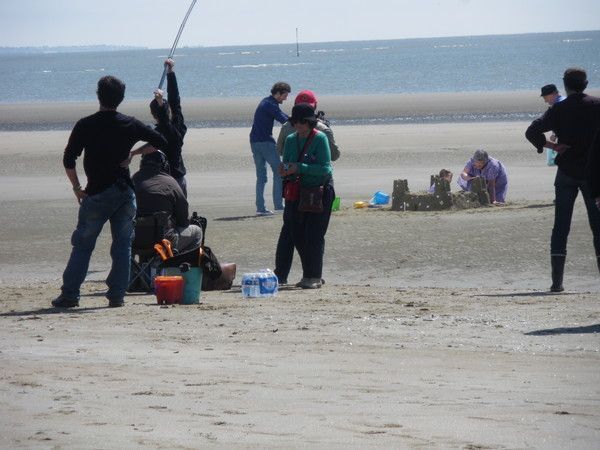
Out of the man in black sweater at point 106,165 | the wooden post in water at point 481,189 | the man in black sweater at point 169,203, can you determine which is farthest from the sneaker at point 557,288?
the wooden post in water at point 481,189

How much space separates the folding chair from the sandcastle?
18.9 ft

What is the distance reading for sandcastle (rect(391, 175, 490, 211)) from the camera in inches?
607

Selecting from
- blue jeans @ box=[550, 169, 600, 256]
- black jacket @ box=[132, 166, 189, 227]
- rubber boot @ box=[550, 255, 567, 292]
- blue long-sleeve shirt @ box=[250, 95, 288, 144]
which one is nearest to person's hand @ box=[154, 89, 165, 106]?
black jacket @ box=[132, 166, 189, 227]

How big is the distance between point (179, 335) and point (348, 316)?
1296 mm

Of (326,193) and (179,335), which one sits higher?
(326,193)

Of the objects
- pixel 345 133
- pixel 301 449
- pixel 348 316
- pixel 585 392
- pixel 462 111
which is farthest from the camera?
pixel 462 111

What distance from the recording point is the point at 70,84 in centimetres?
9494

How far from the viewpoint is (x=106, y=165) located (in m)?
9.12

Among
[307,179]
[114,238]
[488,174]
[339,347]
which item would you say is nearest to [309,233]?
[307,179]

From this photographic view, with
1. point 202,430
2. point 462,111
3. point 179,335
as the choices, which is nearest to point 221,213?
point 179,335

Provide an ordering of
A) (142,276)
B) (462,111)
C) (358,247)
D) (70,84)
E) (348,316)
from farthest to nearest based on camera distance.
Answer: (70,84), (462,111), (358,247), (142,276), (348,316)

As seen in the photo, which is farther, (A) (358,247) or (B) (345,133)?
(B) (345,133)

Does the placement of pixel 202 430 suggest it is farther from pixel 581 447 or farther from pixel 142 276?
pixel 142 276

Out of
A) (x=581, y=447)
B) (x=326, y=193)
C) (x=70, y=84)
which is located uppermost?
(x=70, y=84)
